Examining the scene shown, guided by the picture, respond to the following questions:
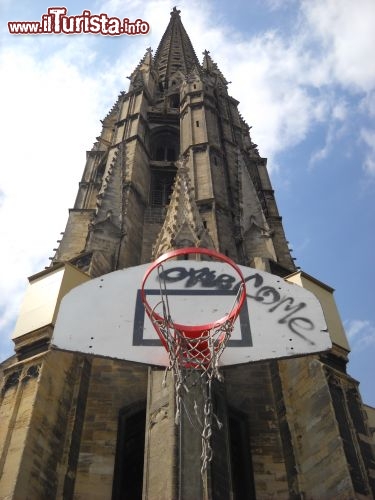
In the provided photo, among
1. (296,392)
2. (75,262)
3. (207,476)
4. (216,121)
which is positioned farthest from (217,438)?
(216,121)

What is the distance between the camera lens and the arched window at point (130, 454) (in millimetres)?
10398

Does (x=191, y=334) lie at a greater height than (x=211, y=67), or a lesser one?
lesser

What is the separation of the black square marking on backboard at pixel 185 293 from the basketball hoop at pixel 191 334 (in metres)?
0.06

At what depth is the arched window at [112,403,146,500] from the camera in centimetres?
1040

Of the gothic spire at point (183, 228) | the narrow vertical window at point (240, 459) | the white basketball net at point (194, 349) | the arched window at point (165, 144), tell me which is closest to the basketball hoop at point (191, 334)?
the white basketball net at point (194, 349)

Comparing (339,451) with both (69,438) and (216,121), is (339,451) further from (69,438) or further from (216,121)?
(216,121)

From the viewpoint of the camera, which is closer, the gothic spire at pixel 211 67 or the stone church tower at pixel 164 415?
the stone church tower at pixel 164 415

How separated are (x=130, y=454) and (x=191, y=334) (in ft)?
14.4

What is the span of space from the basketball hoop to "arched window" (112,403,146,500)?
2.89 meters

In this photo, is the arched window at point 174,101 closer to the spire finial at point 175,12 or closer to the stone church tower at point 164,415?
the stone church tower at point 164,415

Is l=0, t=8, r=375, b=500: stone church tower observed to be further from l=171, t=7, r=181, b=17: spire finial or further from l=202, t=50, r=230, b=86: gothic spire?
l=171, t=7, r=181, b=17: spire finial

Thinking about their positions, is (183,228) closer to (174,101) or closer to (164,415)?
(164,415)

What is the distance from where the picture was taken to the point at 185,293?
8805 millimetres

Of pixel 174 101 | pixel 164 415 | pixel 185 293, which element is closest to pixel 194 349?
pixel 185 293
